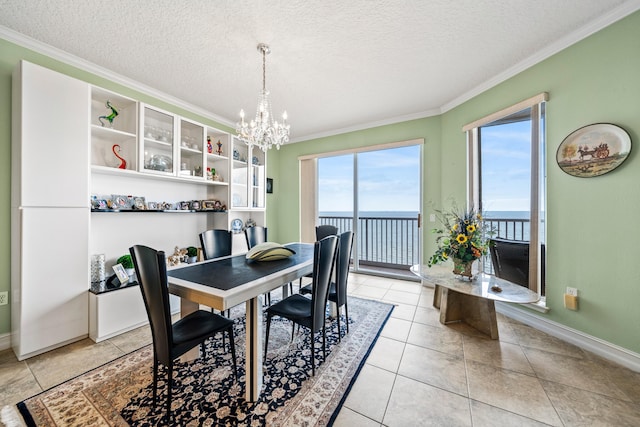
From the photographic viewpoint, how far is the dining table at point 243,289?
135 centimetres

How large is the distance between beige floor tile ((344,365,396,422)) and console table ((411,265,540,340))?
1050 millimetres

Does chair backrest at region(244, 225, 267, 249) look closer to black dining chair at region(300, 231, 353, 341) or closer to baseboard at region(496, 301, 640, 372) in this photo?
black dining chair at region(300, 231, 353, 341)

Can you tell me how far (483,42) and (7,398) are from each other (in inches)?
175

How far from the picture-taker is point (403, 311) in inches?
108

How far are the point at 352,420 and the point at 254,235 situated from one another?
7.08ft

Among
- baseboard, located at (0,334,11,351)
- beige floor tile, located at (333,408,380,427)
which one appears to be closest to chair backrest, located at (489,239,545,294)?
beige floor tile, located at (333,408,380,427)

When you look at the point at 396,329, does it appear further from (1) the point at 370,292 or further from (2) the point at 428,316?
(1) the point at 370,292

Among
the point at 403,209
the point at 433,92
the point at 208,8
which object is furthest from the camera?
the point at 403,209

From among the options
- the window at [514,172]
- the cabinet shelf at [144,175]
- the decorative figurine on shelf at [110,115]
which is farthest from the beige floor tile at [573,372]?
the decorative figurine on shelf at [110,115]

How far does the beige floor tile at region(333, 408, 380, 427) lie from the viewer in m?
1.29

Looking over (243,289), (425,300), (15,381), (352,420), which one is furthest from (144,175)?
(425,300)

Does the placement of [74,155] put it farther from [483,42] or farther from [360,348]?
[483,42]

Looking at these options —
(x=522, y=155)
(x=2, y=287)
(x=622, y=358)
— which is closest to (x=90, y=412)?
(x=2, y=287)

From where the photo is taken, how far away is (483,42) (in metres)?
2.09
